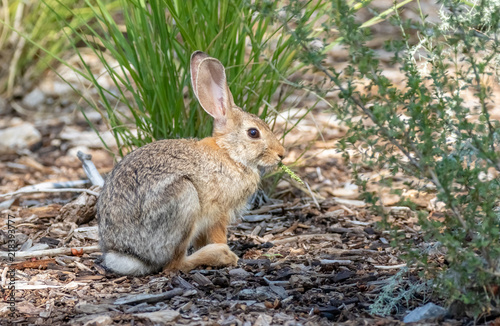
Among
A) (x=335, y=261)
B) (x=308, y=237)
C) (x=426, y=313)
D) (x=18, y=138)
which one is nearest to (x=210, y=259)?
(x=335, y=261)

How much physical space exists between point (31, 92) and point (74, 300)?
5.82m

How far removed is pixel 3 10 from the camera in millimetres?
8688

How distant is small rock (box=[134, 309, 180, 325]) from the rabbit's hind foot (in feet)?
3.14

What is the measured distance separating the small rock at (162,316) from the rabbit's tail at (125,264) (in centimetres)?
87

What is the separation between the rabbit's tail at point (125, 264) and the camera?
423cm

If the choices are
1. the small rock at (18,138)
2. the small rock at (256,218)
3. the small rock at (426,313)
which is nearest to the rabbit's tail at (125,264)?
the small rock at (256,218)

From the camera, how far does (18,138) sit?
26.0 ft

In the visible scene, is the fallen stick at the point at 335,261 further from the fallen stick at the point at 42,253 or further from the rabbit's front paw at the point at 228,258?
the fallen stick at the point at 42,253

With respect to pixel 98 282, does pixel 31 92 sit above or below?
above

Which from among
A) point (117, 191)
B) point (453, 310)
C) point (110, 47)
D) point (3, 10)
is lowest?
point (453, 310)

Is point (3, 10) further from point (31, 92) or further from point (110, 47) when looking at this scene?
point (110, 47)

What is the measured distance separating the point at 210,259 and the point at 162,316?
107 centimetres

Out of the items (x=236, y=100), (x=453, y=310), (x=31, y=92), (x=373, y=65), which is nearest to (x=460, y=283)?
(x=453, y=310)

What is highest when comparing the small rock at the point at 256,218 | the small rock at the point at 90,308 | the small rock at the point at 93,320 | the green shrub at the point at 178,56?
the green shrub at the point at 178,56
